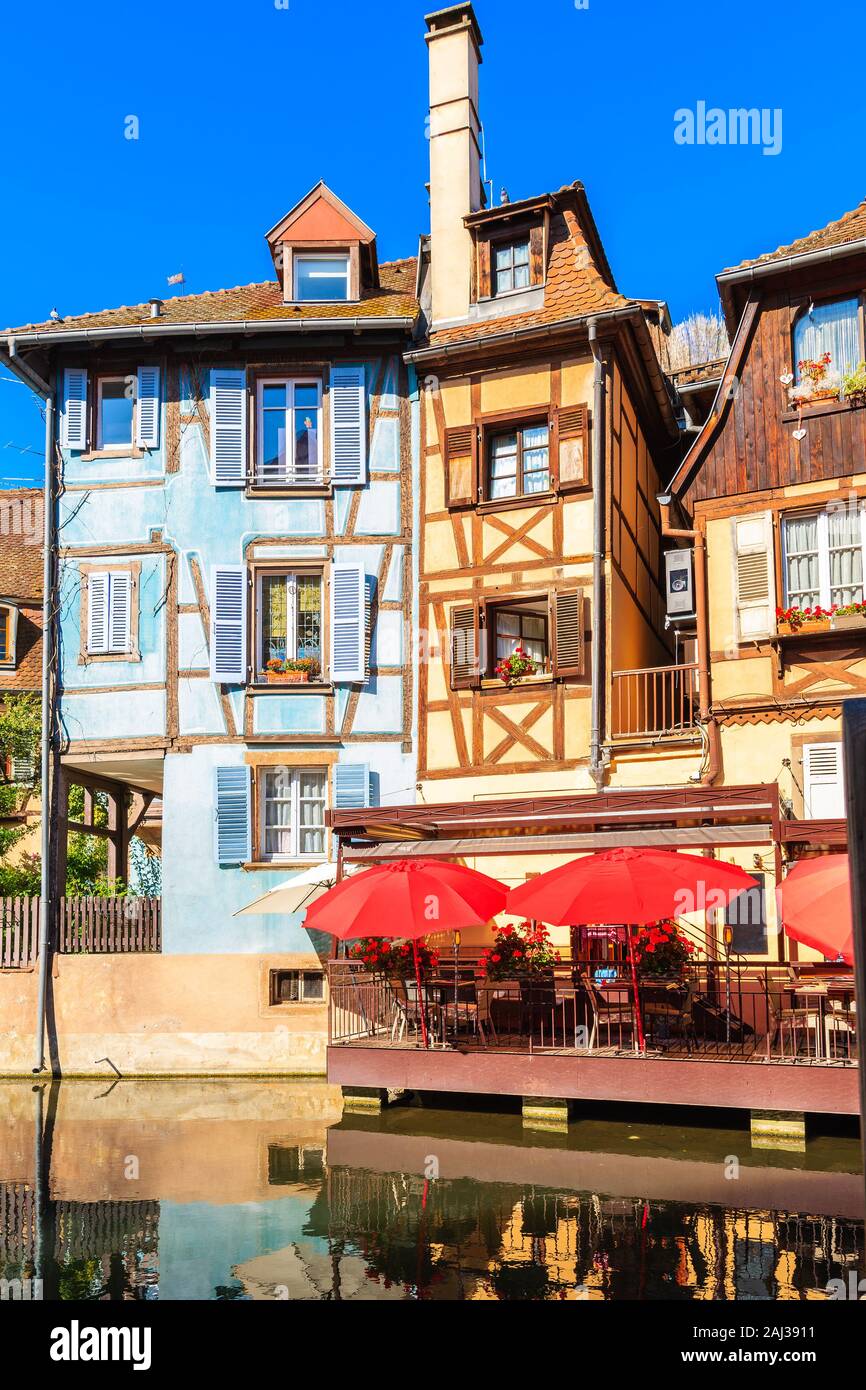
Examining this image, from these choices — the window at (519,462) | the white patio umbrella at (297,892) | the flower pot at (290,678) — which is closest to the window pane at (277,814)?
the white patio umbrella at (297,892)

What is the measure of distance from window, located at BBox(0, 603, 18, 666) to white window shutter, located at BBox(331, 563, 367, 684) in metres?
10.3

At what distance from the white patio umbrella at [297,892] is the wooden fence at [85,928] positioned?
1.76 meters

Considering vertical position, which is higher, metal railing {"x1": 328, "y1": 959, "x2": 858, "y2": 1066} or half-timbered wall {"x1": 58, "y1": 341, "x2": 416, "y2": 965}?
half-timbered wall {"x1": 58, "y1": 341, "x2": 416, "y2": 965}

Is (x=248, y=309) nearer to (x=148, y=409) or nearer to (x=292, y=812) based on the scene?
(x=148, y=409)

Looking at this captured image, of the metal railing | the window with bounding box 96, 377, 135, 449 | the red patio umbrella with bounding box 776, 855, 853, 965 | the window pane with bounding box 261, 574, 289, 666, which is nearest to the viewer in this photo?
the red patio umbrella with bounding box 776, 855, 853, 965

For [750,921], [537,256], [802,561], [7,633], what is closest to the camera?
[750,921]

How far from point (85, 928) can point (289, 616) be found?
5576mm

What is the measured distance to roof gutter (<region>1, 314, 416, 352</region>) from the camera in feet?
61.4

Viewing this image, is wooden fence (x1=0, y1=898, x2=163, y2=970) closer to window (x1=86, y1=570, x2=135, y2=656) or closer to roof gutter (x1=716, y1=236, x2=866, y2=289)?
window (x1=86, y1=570, x2=135, y2=656)

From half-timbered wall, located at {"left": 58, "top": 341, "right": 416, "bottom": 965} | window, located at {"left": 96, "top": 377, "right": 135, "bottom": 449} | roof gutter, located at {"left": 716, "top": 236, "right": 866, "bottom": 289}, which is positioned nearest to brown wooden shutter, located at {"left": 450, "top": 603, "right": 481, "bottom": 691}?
half-timbered wall, located at {"left": 58, "top": 341, "right": 416, "bottom": 965}

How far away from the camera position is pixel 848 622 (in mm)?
15344

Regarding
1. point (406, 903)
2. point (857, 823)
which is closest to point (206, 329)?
point (406, 903)

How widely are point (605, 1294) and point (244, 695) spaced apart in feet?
40.1
